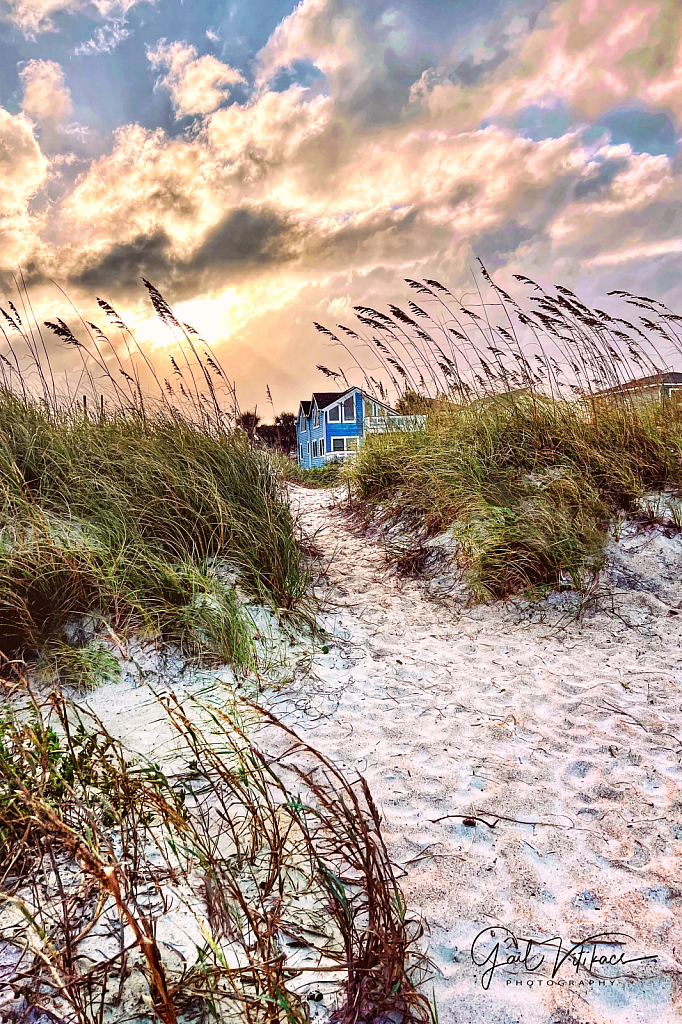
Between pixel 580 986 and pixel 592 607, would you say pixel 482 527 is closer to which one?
pixel 592 607

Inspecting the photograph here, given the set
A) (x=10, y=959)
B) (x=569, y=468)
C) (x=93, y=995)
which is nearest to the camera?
(x=93, y=995)

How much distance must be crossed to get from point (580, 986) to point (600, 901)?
38 centimetres

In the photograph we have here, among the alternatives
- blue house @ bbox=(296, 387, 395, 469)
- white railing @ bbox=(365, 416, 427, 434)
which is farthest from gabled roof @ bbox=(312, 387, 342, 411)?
white railing @ bbox=(365, 416, 427, 434)

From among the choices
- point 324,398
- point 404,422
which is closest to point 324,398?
point 324,398

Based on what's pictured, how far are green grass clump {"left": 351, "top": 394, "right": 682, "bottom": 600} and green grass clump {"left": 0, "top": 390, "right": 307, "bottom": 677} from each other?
5.38ft

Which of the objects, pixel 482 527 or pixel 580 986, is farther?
pixel 482 527

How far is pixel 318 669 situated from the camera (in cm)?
375

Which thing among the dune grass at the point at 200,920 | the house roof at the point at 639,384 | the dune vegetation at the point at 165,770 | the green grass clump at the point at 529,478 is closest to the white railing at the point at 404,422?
the green grass clump at the point at 529,478

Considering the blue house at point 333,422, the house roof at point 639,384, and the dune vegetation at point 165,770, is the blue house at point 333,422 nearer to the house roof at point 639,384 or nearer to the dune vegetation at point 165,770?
the house roof at point 639,384

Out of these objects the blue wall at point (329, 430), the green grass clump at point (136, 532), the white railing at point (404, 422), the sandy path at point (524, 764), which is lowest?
the sandy path at point (524, 764)

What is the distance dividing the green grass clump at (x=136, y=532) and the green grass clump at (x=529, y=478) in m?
1.64

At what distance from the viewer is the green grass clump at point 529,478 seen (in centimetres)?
488

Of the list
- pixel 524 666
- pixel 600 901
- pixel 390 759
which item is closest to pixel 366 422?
pixel 524 666

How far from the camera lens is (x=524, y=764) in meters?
2.81
